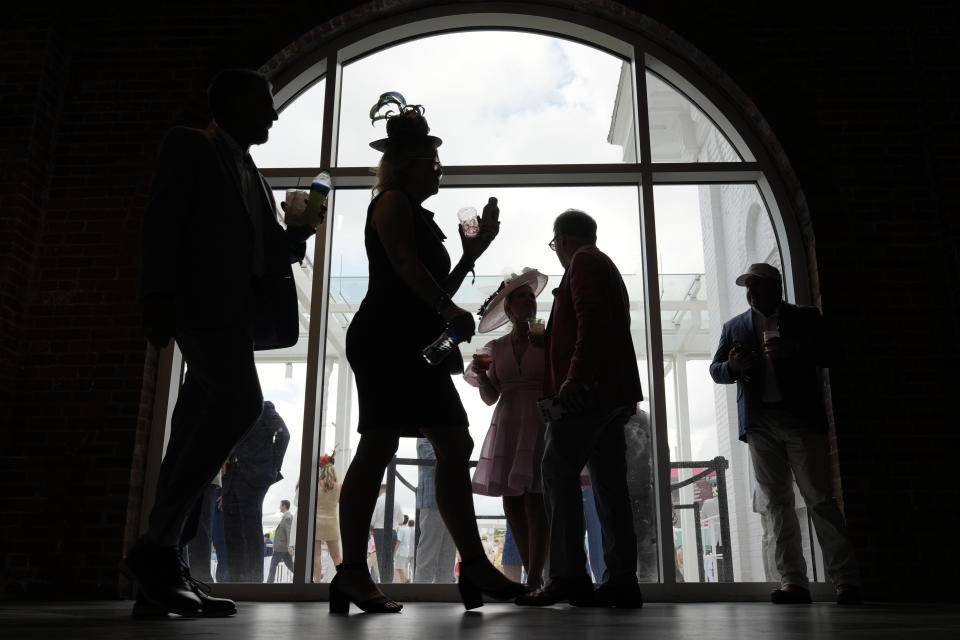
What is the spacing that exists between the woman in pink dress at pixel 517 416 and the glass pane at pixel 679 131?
4.24 feet

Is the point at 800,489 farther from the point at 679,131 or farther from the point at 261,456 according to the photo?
the point at 261,456

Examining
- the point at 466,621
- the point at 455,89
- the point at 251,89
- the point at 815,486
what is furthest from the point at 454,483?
the point at 455,89

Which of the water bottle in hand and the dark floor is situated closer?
the dark floor

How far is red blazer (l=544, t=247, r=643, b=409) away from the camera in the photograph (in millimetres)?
2582

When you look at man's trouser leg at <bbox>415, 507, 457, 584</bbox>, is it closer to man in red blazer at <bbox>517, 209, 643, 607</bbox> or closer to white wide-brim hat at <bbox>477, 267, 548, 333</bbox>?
white wide-brim hat at <bbox>477, 267, 548, 333</bbox>

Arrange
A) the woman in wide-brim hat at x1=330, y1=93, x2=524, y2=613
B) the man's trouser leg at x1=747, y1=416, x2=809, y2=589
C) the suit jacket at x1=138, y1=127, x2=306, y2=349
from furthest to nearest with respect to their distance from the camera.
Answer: the man's trouser leg at x1=747, y1=416, x2=809, y2=589, the woman in wide-brim hat at x1=330, y1=93, x2=524, y2=613, the suit jacket at x1=138, y1=127, x2=306, y2=349

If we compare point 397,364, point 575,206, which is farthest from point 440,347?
point 575,206

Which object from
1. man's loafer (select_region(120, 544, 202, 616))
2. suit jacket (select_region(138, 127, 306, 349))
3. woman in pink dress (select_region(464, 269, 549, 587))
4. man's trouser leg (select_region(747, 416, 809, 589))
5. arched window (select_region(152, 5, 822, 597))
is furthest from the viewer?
arched window (select_region(152, 5, 822, 597))

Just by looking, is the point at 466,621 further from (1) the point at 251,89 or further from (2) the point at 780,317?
(2) the point at 780,317

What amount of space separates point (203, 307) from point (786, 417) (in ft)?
7.71

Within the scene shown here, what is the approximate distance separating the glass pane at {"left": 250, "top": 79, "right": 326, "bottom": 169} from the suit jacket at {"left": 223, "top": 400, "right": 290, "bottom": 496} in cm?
141

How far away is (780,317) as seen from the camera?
3.37 meters

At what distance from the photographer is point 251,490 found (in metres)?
3.80

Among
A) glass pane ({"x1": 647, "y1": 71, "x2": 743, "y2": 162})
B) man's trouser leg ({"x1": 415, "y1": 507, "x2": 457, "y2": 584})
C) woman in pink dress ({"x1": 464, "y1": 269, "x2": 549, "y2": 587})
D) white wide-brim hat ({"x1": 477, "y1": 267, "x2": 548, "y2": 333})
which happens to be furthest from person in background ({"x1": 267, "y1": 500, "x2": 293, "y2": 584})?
glass pane ({"x1": 647, "y1": 71, "x2": 743, "y2": 162})
